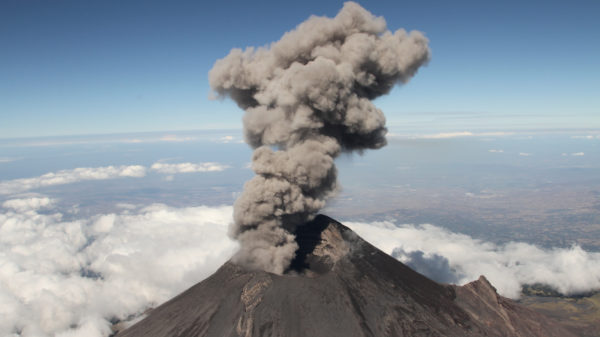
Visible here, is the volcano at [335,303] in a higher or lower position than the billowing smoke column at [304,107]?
lower

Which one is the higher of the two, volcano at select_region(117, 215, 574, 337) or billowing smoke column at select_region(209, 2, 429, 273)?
billowing smoke column at select_region(209, 2, 429, 273)

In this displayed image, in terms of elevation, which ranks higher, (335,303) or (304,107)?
(304,107)

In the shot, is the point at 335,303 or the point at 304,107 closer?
the point at 335,303

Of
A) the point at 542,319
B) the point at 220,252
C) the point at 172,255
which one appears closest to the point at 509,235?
the point at 220,252

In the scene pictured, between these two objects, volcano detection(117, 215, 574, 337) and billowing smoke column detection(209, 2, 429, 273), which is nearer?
volcano detection(117, 215, 574, 337)

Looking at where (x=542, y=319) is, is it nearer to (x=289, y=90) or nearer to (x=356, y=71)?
(x=356, y=71)
